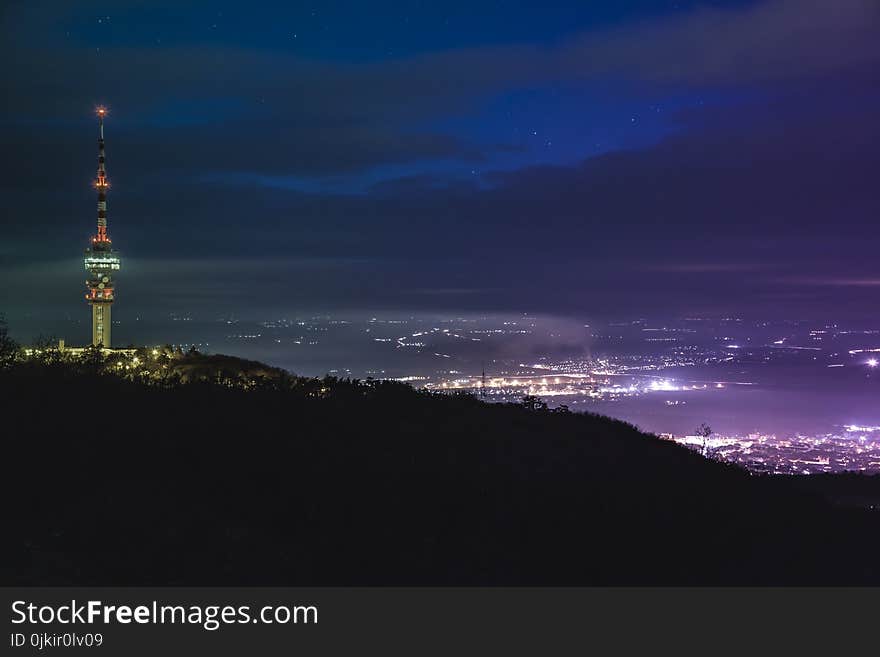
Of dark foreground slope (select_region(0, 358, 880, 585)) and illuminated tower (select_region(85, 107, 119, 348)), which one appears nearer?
dark foreground slope (select_region(0, 358, 880, 585))

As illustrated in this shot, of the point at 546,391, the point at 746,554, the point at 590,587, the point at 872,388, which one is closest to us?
the point at 590,587

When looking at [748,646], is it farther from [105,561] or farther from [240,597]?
[105,561]

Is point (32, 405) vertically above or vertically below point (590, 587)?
above

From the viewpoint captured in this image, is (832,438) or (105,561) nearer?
(105,561)

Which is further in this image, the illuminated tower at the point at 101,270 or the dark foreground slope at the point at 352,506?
the illuminated tower at the point at 101,270

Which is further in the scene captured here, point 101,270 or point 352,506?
point 101,270

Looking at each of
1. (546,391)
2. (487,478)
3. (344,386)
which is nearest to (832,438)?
(546,391)

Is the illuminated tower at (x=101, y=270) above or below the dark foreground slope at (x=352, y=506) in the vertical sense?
above

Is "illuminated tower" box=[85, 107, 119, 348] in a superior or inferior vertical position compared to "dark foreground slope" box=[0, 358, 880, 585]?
superior
